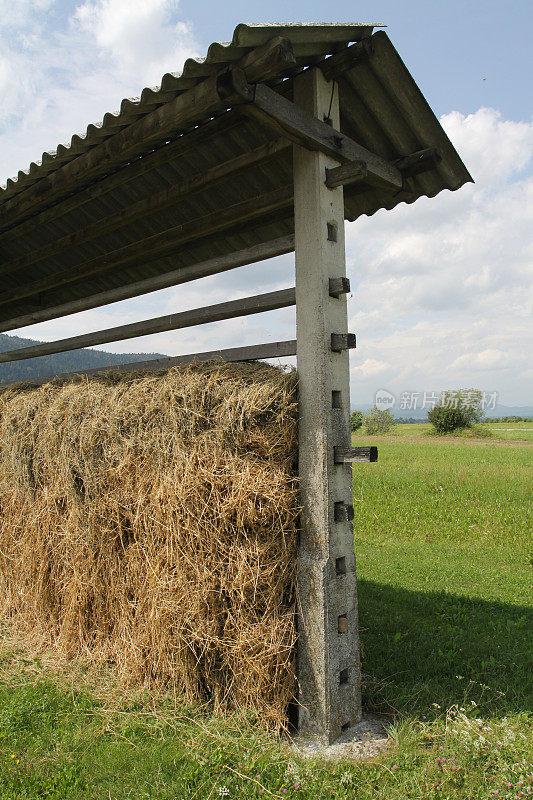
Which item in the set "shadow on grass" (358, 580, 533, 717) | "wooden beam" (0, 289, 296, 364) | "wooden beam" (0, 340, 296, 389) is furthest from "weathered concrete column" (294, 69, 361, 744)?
"shadow on grass" (358, 580, 533, 717)

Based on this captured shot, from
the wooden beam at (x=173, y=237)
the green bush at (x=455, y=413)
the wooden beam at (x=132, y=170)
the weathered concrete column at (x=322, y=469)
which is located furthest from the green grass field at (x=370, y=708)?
the green bush at (x=455, y=413)

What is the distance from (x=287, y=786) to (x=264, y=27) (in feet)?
13.9

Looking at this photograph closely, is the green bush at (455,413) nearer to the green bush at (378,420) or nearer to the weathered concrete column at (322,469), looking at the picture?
the green bush at (378,420)

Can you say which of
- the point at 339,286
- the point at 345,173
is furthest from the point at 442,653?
the point at 345,173

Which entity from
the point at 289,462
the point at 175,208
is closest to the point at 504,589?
the point at 289,462

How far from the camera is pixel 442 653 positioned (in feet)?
15.5

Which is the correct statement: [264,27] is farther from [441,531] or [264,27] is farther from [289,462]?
[441,531]

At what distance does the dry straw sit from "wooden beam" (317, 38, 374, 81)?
2.23m

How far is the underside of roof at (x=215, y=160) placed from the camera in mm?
3400

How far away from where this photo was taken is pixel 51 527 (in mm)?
4734

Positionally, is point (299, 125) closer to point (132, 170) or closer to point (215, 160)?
point (215, 160)

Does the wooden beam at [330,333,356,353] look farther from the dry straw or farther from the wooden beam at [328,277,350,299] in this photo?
the dry straw

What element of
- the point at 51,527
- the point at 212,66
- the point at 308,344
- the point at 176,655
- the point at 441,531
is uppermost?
the point at 212,66

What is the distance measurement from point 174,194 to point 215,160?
50 cm
